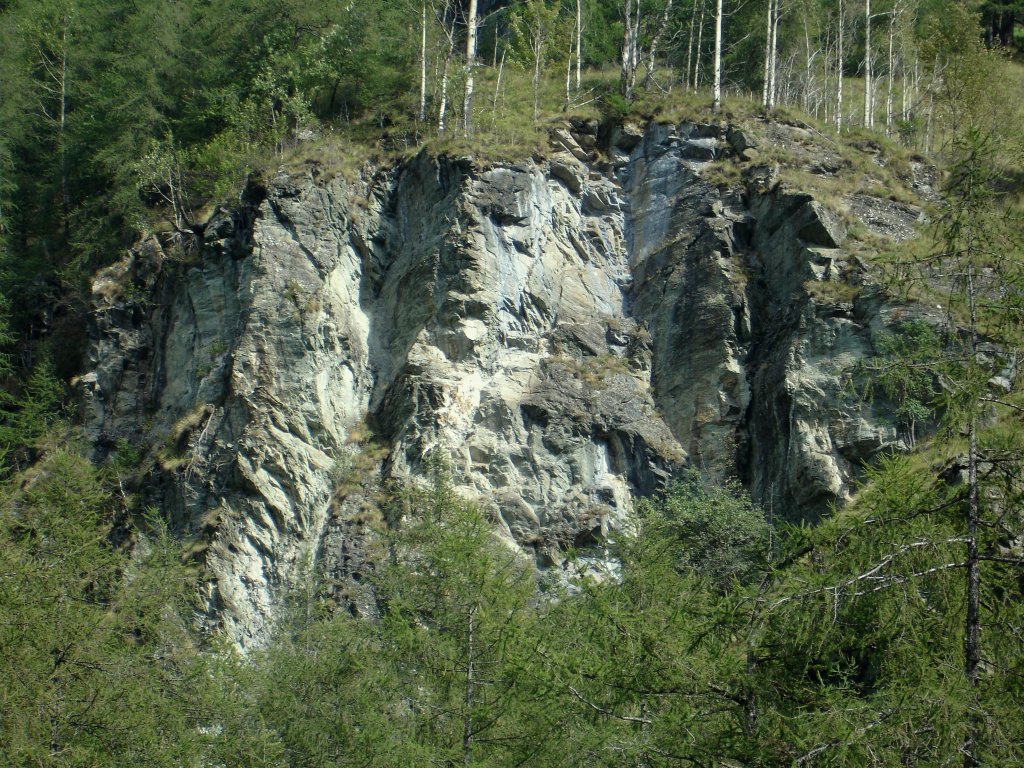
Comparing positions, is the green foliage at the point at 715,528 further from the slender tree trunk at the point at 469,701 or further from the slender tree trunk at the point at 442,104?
the slender tree trunk at the point at 442,104

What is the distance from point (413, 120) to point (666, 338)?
36.0ft

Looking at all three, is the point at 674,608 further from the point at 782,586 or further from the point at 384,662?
the point at 384,662

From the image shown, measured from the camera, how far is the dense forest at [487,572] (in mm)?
6555

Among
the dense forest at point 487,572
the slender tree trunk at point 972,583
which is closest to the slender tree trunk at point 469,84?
the dense forest at point 487,572

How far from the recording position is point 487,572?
10828 mm

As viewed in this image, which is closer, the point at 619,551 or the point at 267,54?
the point at 619,551

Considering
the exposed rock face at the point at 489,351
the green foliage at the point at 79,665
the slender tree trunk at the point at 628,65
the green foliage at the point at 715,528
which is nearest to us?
the green foliage at the point at 79,665

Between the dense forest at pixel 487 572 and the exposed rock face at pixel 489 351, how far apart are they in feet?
3.65

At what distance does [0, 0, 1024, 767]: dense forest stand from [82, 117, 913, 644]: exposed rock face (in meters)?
1.11

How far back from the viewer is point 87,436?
935 inches

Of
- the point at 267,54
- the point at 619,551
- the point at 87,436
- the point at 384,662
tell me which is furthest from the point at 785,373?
the point at 267,54

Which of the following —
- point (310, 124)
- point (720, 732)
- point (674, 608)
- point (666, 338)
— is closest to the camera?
point (720, 732)

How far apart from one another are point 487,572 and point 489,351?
11566 millimetres

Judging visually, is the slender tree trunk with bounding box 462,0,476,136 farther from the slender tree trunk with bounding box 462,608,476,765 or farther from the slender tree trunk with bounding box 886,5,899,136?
the slender tree trunk with bounding box 462,608,476,765
